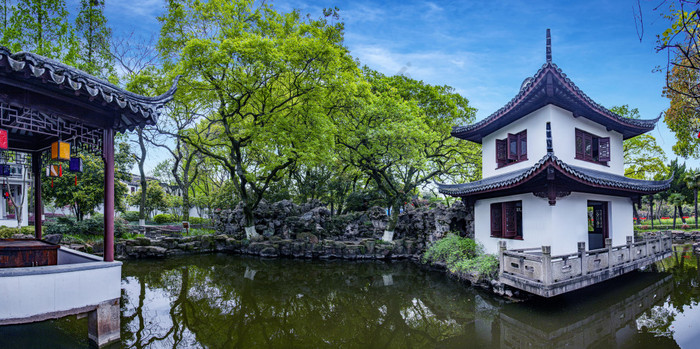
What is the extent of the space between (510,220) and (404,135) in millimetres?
5844

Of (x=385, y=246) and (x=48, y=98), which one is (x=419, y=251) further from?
(x=48, y=98)

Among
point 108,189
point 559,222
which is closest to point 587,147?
point 559,222

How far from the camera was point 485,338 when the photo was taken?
6.09 metres

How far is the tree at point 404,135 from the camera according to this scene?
1516 cm

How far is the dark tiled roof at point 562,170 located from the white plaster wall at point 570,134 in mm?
257

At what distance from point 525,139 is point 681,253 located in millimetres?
12440

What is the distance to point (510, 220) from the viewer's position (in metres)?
10.3

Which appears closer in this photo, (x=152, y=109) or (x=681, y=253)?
(x=152, y=109)

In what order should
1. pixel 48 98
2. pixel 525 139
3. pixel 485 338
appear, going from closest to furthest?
pixel 48 98 < pixel 485 338 < pixel 525 139

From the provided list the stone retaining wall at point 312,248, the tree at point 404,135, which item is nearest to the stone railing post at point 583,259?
the tree at point 404,135

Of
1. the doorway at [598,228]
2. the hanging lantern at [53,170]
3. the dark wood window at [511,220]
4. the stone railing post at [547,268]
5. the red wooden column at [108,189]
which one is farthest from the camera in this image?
the doorway at [598,228]

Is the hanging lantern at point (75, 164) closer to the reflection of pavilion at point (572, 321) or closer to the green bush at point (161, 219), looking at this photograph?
the reflection of pavilion at point (572, 321)

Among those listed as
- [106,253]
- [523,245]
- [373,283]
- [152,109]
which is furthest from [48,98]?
[523,245]

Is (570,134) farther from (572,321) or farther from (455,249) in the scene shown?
(572,321)
